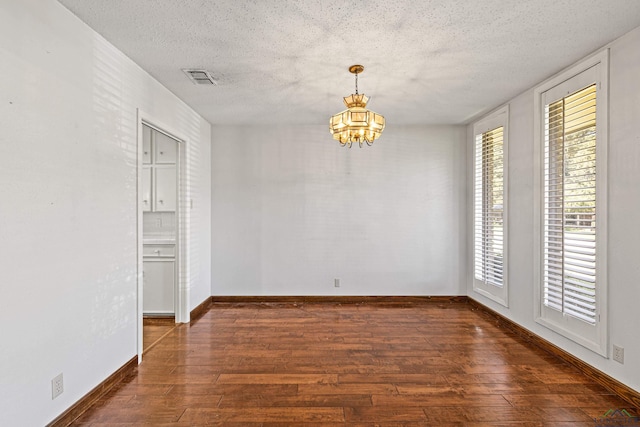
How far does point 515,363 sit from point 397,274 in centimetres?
215

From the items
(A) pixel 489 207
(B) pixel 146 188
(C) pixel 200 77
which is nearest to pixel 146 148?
(B) pixel 146 188

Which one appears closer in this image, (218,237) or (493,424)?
(493,424)

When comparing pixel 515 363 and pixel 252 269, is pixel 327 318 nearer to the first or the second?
pixel 252 269

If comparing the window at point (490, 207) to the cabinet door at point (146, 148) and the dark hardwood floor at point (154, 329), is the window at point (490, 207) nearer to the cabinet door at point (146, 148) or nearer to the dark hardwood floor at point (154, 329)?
the dark hardwood floor at point (154, 329)

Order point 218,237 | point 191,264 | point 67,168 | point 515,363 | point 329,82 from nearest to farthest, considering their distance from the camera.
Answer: point 67,168 → point 515,363 → point 329,82 → point 191,264 → point 218,237

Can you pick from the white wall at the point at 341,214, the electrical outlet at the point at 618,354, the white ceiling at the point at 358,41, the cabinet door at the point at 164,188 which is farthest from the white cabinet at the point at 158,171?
the electrical outlet at the point at 618,354

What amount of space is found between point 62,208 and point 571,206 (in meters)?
3.81

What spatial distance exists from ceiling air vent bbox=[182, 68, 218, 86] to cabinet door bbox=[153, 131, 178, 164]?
54.2 inches

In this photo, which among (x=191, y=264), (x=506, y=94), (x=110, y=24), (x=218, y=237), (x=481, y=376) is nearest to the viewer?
(x=110, y=24)

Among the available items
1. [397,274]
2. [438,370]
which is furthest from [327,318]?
[438,370]

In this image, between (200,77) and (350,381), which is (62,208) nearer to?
(200,77)

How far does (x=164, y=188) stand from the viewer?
4.54 metres

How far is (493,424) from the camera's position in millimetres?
2131

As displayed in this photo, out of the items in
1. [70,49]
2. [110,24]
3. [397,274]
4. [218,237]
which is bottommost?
[397,274]
